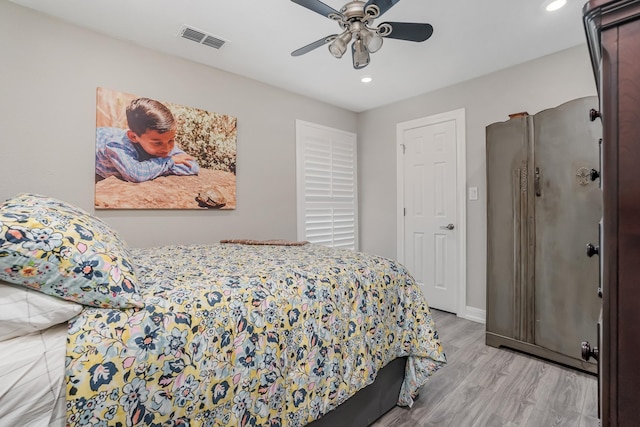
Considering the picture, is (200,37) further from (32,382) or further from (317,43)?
(32,382)

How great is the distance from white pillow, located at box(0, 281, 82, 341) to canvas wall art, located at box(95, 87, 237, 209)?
1836 millimetres

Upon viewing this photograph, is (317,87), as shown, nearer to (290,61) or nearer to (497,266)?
(290,61)

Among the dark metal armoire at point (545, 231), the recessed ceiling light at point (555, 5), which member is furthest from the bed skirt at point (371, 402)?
the recessed ceiling light at point (555, 5)

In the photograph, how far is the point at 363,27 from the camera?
1901 millimetres

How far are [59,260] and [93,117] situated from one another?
79.9 inches

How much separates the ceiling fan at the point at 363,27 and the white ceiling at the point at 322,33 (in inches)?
11.7

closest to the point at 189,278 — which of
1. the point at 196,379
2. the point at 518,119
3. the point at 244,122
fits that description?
the point at 196,379

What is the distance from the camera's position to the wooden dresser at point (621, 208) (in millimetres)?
584

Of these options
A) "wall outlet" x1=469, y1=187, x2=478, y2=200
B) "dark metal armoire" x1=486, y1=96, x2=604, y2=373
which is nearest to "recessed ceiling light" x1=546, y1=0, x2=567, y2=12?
"dark metal armoire" x1=486, y1=96, x2=604, y2=373

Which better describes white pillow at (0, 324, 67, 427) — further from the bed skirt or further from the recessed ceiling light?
the recessed ceiling light

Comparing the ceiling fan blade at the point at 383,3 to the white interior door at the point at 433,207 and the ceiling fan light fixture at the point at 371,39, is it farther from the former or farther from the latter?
the white interior door at the point at 433,207

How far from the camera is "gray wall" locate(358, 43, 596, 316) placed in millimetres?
2727

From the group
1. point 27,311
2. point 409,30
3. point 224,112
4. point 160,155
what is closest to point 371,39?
point 409,30

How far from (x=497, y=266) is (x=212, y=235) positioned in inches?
101
